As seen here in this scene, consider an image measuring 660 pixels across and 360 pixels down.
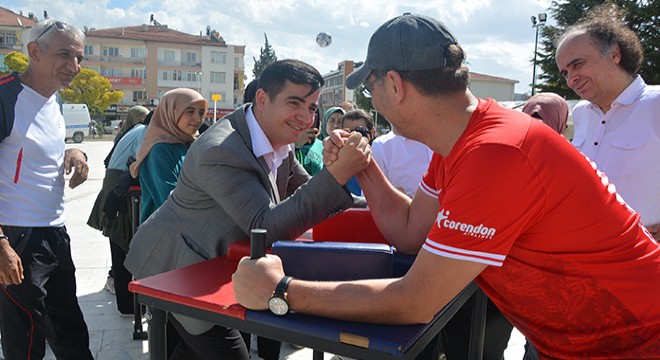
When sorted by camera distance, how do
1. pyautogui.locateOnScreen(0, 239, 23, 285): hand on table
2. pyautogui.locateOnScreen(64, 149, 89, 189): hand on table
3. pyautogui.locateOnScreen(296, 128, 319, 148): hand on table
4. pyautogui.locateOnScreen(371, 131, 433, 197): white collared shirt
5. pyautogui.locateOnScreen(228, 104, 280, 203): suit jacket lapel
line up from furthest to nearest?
pyautogui.locateOnScreen(296, 128, 319, 148): hand on table → pyautogui.locateOnScreen(371, 131, 433, 197): white collared shirt → pyautogui.locateOnScreen(64, 149, 89, 189): hand on table → pyautogui.locateOnScreen(0, 239, 23, 285): hand on table → pyautogui.locateOnScreen(228, 104, 280, 203): suit jacket lapel

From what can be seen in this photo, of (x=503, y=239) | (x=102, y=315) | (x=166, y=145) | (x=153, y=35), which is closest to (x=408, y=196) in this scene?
(x=503, y=239)

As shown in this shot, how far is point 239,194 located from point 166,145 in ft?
5.93

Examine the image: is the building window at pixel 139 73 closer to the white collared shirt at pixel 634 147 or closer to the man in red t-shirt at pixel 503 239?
the white collared shirt at pixel 634 147

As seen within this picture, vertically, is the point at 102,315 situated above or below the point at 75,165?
below

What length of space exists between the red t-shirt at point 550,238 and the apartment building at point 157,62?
61.5 m

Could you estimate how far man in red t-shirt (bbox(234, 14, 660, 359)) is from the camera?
1.10 meters

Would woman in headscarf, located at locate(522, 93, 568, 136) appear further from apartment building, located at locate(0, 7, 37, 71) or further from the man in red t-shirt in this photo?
apartment building, located at locate(0, 7, 37, 71)

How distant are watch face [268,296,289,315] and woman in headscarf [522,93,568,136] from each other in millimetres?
2595

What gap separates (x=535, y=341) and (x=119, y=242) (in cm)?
357

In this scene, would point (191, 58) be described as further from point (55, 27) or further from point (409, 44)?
point (409, 44)

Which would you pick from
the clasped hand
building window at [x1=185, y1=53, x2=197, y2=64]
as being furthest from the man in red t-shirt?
building window at [x1=185, y1=53, x2=197, y2=64]

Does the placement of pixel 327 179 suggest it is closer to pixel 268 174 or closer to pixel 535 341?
pixel 268 174

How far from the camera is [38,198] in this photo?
2.60 metres

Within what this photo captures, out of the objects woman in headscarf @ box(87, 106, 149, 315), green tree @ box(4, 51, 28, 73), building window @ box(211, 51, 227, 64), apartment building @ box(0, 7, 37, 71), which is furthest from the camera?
building window @ box(211, 51, 227, 64)
